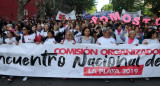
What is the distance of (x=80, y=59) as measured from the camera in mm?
5273

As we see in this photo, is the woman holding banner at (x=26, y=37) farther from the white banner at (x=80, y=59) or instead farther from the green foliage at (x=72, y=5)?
the green foliage at (x=72, y=5)

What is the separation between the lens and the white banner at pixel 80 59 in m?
5.25

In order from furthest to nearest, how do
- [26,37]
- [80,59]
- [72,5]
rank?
1. [72,5]
2. [26,37]
3. [80,59]

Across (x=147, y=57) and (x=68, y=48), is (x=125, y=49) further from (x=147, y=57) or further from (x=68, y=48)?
(x=68, y=48)

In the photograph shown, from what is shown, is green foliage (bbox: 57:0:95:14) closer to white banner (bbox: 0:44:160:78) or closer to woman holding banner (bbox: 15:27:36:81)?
woman holding banner (bbox: 15:27:36:81)

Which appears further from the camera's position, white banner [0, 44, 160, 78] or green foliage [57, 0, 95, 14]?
green foliage [57, 0, 95, 14]

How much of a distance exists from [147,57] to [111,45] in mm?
1129

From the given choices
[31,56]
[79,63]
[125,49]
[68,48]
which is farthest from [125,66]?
[31,56]

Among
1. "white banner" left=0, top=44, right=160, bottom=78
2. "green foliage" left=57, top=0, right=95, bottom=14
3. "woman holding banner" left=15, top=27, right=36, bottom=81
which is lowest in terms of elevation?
"white banner" left=0, top=44, right=160, bottom=78

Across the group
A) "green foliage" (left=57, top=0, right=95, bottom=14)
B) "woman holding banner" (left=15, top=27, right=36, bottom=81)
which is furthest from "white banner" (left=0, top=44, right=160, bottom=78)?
"green foliage" (left=57, top=0, right=95, bottom=14)

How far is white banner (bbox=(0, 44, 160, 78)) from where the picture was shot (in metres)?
5.25

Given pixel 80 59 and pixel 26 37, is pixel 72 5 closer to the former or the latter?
pixel 26 37

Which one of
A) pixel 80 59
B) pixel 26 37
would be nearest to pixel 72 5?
pixel 26 37

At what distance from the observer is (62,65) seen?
17.4 ft
